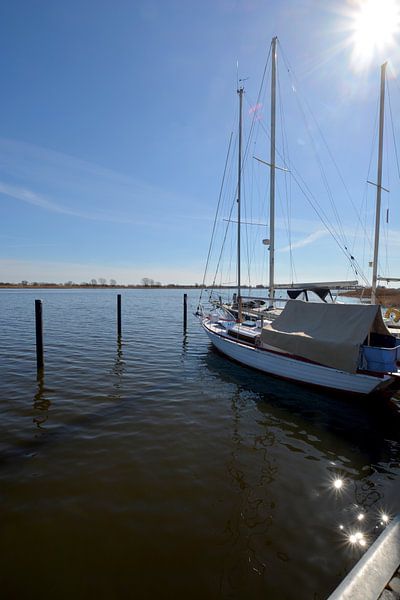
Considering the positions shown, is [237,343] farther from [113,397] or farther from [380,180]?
[380,180]

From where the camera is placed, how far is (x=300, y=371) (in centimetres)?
1059

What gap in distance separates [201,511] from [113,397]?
534 centimetres

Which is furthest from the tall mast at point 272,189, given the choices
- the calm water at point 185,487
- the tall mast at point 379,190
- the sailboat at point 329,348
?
the calm water at point 185,487

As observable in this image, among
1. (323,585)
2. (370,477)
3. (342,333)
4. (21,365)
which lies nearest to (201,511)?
(323,585)

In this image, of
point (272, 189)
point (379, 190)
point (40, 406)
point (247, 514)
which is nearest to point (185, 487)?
point (247, 514)

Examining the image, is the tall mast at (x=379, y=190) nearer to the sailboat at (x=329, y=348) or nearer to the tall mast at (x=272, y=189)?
the tall mast at (x=272, y=189)

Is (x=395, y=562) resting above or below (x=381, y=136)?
below

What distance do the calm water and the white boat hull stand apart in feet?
1.86

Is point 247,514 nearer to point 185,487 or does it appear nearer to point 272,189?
point 185,487

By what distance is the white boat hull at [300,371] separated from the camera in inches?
356

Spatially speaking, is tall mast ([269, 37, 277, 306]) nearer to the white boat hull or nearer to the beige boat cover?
the white boat hull

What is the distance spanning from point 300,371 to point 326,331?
164 centimetres

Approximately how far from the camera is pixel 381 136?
17078 mm

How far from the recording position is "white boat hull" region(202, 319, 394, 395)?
9039 mm
